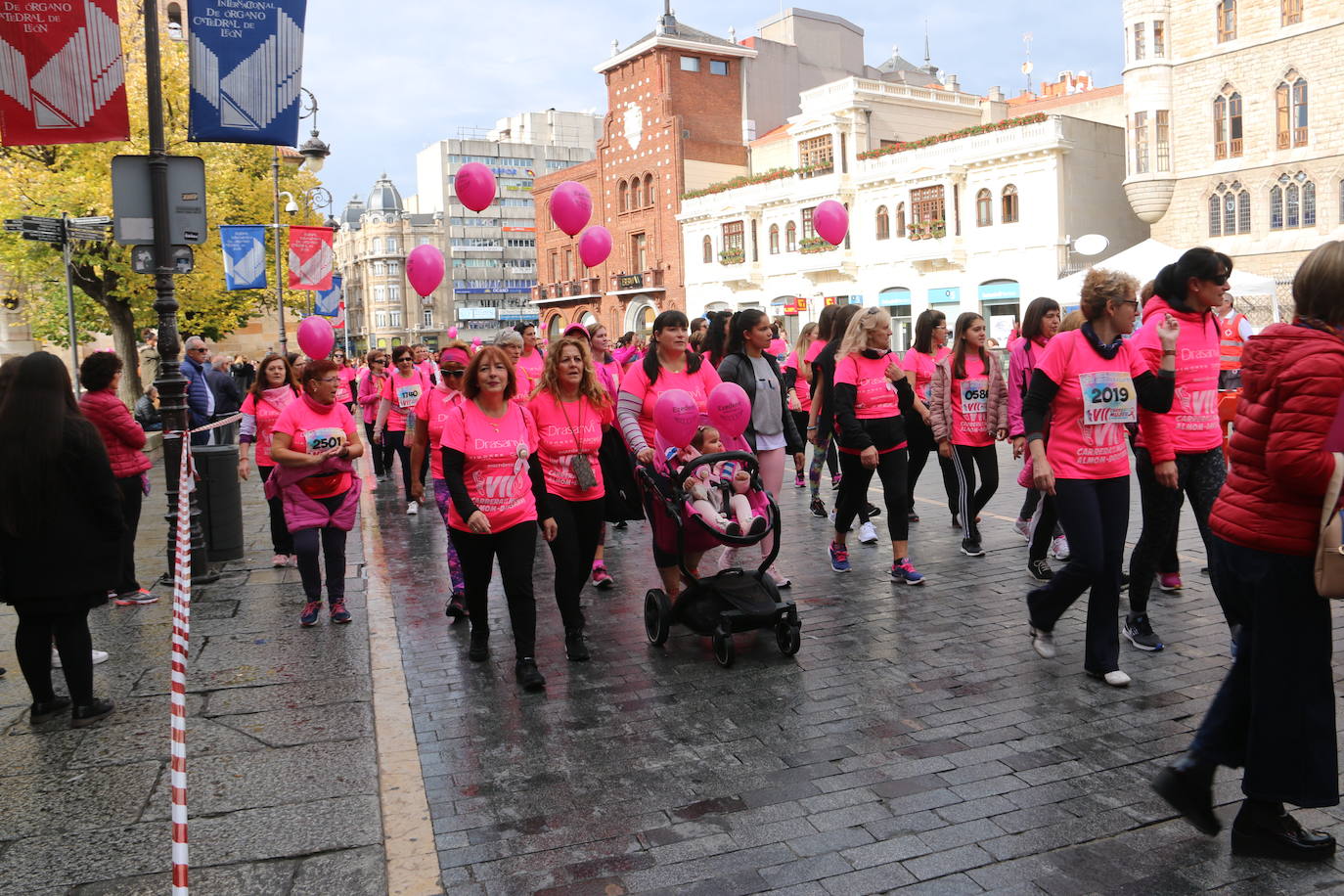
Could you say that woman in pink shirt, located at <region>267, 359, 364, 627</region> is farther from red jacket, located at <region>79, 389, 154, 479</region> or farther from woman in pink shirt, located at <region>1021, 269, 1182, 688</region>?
woman in pink shirt, located at <region>1021, 269, 1182, 688</region>

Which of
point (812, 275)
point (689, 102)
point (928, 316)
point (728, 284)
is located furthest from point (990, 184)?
point (928, 316)

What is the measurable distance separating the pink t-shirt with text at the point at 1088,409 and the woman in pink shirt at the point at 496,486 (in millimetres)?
2648

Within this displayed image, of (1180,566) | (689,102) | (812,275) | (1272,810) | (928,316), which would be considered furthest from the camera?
(689,102)

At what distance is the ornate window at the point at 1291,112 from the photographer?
1242 inches

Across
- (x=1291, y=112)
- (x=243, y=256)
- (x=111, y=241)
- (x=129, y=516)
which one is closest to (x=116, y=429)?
(x=129, y=516)

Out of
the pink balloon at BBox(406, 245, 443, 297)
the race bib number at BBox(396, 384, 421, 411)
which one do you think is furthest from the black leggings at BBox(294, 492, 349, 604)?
the pink balloon at BBox(406, 245, 443, 297)

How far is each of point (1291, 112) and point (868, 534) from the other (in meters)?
30.1

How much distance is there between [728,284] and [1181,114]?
21.9 metres

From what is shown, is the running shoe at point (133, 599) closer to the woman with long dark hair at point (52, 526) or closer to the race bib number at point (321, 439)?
the race bib number at point (321, 439)

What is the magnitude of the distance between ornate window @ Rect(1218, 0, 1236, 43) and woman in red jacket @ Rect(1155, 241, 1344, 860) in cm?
3522

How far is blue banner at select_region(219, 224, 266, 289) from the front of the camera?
16891 mm

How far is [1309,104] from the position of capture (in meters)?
31.2

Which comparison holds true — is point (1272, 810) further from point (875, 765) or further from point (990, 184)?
point (990, 184)

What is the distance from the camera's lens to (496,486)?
5594 millimetres
